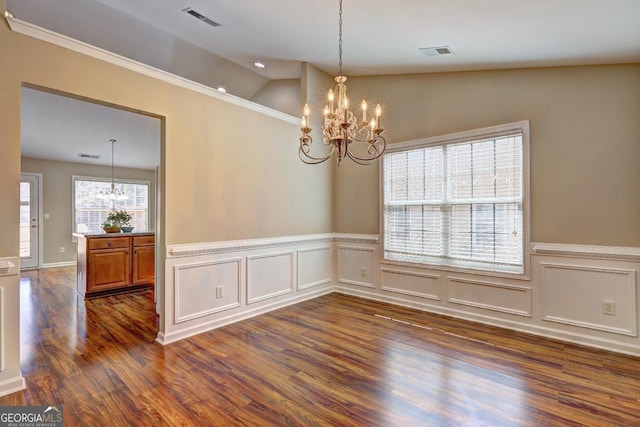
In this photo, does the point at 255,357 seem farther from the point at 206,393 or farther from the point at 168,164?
the point at 168,164

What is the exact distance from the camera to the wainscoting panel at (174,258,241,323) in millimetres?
3252

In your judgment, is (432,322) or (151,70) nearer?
(151,70)

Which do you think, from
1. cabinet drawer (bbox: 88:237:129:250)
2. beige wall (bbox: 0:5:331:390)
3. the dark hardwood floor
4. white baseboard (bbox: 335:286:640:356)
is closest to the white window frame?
cabinet drawer (bbox: 88:237:129:250)

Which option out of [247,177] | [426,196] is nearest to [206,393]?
[247,177]

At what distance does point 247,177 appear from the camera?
12.7ft

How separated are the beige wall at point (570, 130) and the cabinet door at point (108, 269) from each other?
16.4 feet

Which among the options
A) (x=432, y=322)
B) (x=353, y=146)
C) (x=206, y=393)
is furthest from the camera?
(x=353, y=146)

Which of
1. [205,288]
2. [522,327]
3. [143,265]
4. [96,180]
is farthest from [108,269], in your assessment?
[522,327]

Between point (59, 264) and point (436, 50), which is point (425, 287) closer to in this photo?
point (436, 50)

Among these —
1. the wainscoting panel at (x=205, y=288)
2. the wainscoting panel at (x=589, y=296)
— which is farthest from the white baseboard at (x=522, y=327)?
the wainscoting panel at (x=205, y=288)

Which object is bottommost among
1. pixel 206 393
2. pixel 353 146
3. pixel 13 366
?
pixel 206 393

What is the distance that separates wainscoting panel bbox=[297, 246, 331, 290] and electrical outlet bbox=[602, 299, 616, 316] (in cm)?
324

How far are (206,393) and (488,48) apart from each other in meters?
3.85

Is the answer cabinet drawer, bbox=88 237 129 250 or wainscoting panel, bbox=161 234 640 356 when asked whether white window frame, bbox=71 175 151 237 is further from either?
wainscoting panel, bbox=161 234 640 356
